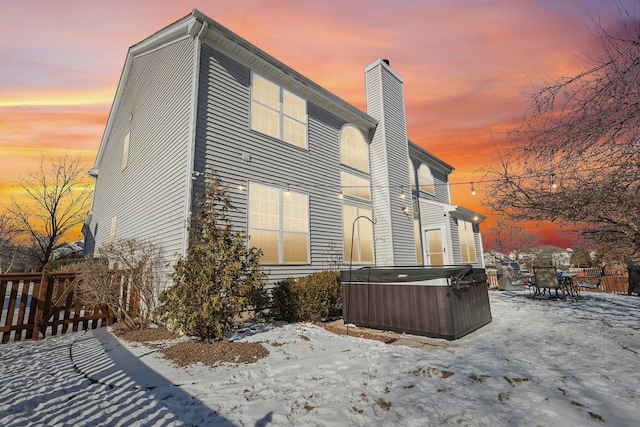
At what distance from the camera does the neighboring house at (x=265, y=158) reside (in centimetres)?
739

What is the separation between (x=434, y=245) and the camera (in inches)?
541

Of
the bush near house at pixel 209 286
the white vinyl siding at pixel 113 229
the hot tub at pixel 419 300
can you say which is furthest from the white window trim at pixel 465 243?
the white vinyl siding at pixel 113 229

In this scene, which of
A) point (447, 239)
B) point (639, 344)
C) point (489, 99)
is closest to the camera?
point (639, 344)

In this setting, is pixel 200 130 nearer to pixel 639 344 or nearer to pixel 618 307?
A: pixel 639 344

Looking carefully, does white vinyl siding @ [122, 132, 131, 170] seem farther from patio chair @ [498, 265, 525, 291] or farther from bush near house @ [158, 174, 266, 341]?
patio chair @ [498, 265, 525, 291]

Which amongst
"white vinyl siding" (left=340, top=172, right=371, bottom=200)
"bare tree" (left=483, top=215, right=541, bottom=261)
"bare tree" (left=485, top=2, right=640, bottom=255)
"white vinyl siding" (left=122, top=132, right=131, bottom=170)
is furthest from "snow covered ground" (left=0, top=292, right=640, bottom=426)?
"bare tree" (left=483, top=215, right=541, bottom=261)

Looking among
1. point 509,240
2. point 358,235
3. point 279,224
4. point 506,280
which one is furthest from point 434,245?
point 509,240

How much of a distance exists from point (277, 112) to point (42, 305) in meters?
7.55

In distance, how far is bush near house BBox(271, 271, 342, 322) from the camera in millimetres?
6871

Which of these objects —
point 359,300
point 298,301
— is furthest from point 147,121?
point 359,300

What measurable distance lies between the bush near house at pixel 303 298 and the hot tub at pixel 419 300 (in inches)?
23.9

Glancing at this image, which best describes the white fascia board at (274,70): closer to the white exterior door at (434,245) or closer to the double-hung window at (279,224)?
the double-hung window at (279,224)

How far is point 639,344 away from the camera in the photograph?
4660mm

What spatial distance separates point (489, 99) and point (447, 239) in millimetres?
9120
